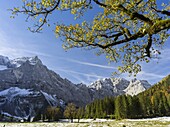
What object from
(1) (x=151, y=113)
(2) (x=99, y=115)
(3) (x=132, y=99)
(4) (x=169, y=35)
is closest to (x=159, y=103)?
(1) (x=151, y=113)

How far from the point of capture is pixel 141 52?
43.6 feet

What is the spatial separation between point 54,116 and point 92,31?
485ft

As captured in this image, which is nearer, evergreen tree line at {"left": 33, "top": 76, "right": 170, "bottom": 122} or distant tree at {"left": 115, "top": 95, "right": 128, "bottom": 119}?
distant tree at {"left": 115, "top": 95, "right": 128, "bottom": 119}

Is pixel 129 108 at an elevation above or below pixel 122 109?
above

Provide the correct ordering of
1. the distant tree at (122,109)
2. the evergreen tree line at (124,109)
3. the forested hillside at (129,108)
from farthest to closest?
the evergreen tree line at (124,109), the forested hillside at (129,108), the distant tree at (122,109)

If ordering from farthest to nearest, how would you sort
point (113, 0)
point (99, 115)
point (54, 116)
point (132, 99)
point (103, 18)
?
point (54, 116)
point (99, 115)
point (132, 99)
point (103, 18)
point (113, 0)

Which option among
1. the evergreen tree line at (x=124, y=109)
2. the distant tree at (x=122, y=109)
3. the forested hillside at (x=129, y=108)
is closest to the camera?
the distant tree at (x=122, y=109)

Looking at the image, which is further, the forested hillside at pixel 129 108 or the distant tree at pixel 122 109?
the forested hillside at pixel 129 108

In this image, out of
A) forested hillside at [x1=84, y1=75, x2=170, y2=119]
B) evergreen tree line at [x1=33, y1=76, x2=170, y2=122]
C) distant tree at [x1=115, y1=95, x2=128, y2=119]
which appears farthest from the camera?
evergreen tree line at [x1=33, y1=76, x2=170, y2=122]

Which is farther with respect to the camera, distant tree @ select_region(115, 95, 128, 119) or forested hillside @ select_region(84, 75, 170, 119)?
forested hillside @ select_region(84, 75, 170, 119)

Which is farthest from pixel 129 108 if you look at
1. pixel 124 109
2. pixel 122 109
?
pixel 122 109

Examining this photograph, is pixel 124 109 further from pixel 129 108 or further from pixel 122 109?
pixel 129 108

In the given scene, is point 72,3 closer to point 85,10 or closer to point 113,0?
point 85,10

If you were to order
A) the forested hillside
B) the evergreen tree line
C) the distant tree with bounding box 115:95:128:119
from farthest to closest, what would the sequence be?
the evergreen tree line, the forested hillside, the distant tree with bounding box 115:95:128:119
